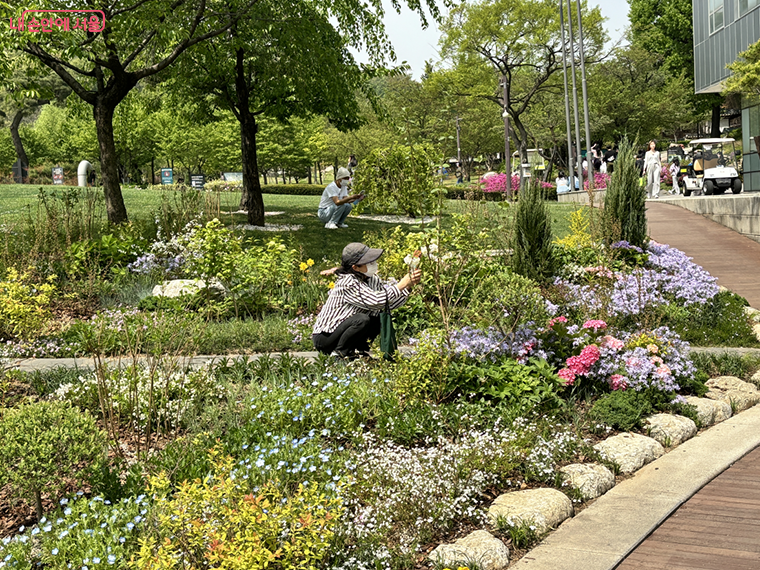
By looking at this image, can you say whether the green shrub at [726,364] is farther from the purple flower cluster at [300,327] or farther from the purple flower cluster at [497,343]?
the purple flower cluster at [300,327]

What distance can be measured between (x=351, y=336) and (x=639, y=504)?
2.76 m

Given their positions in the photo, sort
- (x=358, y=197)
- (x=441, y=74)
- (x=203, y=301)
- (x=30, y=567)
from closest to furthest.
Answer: (x=30, y=567) < (x=203, y=301) < (x=358, y=197) < (x=441, y=74)

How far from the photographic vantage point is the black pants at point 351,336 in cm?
619

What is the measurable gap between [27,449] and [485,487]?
7.99ft

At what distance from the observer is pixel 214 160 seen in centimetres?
4741

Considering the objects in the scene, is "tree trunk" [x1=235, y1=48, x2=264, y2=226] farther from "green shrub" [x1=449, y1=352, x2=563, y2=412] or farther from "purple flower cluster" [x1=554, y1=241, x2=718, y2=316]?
"green shrub" [x1=449, y1=352, x2=563, y2=412]

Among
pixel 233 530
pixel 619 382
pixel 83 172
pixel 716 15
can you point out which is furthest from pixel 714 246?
pixel 83 172

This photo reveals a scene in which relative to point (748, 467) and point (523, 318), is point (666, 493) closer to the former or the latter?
point (748, 467)

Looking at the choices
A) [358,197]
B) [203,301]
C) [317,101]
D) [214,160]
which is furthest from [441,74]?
[203,301]

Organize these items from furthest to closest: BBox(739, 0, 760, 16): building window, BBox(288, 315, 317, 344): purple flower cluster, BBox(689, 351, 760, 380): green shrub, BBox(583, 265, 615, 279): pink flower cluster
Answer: BBox(739, 0, 760, 16): building window, BBox(583, 265, 615, 279): pink flower cluster, BBox(288, 315, 317, 344): purple flower cluster, BBox(689, 351, 760, 380): green shrub
